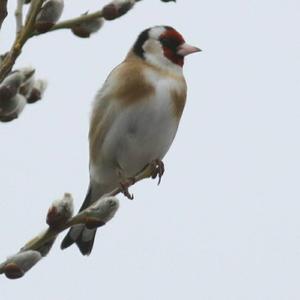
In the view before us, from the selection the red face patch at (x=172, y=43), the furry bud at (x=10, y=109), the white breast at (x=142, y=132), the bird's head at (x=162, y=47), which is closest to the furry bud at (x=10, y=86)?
the furry bud at (x=10, y=109)

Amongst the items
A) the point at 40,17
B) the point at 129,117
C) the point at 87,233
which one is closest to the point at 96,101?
the point at 129,117

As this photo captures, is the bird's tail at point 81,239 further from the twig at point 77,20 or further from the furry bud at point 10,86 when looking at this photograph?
the furry bud at point 10,86

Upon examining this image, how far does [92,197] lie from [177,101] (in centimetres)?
76

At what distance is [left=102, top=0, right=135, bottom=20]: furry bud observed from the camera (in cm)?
183

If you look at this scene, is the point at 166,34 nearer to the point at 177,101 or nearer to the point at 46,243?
the point at 177,101

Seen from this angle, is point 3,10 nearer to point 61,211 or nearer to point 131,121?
point 61,211

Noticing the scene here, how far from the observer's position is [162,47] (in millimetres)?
4500

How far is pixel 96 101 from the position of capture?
4258mm

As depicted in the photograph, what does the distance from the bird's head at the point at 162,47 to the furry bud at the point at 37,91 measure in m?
2.48

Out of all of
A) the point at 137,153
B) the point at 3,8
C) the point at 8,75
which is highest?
the point at 3,8

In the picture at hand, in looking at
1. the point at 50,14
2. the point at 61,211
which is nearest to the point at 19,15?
the point at 50,14

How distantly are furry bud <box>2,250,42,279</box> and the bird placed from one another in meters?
2.13

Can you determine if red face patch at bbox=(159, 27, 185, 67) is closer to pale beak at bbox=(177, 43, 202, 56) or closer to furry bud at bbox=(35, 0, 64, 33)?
pale beak at bbox=(177, 43, 202, 56)

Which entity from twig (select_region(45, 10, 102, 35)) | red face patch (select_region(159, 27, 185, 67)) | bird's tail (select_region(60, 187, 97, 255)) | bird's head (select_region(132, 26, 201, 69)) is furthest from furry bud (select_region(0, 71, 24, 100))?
red face patch (select_region(159, 27, 185, 67))
